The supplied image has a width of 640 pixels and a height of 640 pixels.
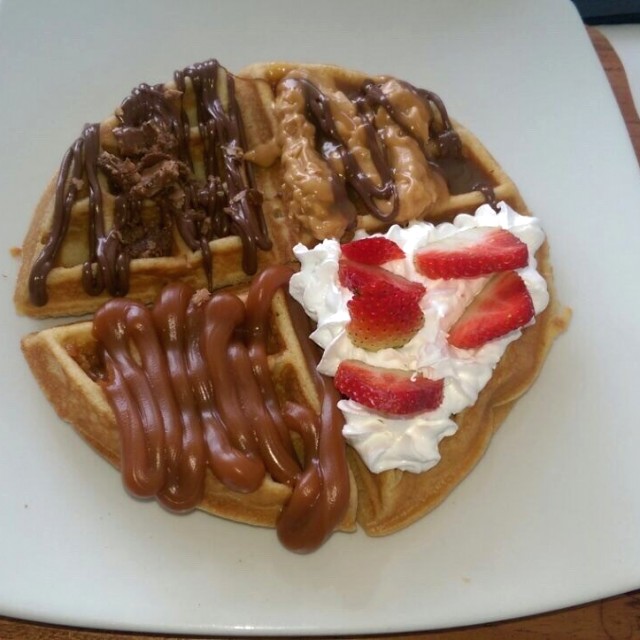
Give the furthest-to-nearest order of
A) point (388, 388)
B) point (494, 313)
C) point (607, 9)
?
point (607, 9), point (494, 313), point (388, 388)

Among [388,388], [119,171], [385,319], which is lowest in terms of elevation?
[388,388]

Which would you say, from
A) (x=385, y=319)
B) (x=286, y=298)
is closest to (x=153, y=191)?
(x=286, y=298)

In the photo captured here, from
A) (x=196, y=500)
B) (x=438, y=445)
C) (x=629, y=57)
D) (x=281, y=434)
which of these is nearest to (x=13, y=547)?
(x=196, y=500)

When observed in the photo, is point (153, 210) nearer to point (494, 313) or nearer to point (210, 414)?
point (210, 414)

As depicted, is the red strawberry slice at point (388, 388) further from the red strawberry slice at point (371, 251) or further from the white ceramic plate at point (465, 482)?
the white ceramic plate at point (465, 482)

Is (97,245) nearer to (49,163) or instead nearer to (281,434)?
(49,163)

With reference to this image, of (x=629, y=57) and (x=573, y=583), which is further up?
(x=629, y=57)

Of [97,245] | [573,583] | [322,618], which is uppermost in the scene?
[97,245]

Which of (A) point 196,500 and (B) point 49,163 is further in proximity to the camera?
(B) point 49,163
